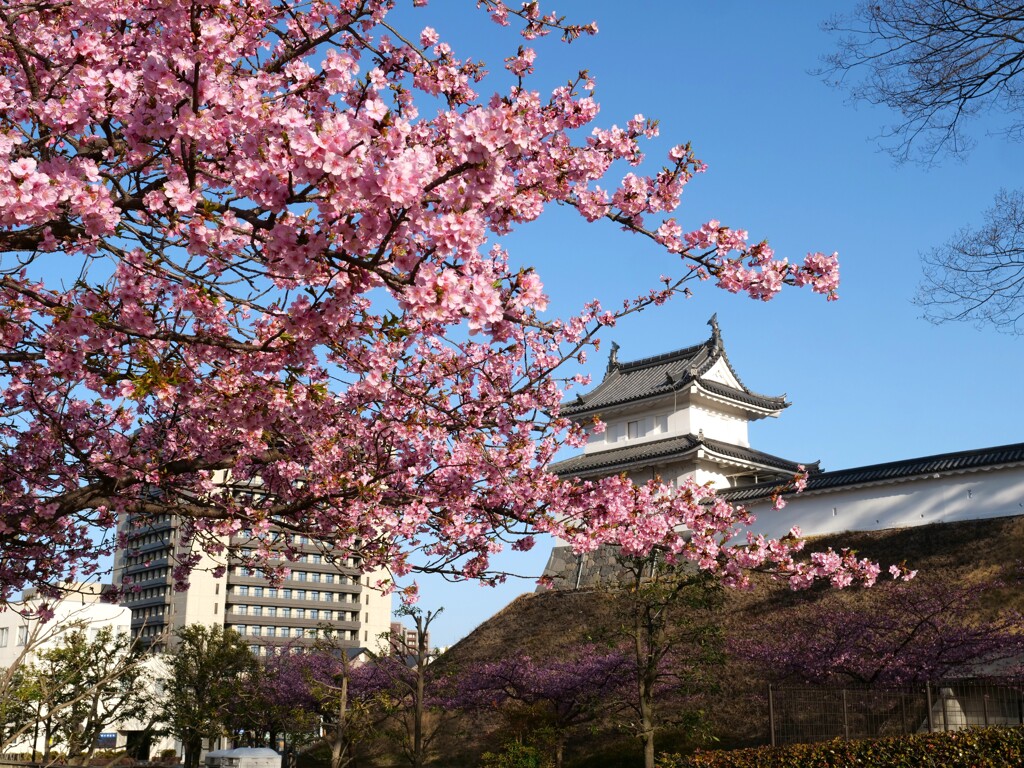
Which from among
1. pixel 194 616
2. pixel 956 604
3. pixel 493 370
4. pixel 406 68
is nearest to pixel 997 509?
pixel 956 604

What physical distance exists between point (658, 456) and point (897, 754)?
19750mm

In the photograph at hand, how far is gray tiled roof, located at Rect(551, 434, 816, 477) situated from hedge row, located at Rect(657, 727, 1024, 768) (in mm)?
18574

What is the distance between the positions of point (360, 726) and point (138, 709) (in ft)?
50.6

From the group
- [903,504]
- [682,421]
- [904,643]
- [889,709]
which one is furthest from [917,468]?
[682,421]

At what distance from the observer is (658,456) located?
31.8 meters

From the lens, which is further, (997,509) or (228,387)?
(997,509)

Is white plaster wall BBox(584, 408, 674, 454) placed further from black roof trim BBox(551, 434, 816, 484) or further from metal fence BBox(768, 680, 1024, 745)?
metal fence BBox(768, 680, 1024, 745)

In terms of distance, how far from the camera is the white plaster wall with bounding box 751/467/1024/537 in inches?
936

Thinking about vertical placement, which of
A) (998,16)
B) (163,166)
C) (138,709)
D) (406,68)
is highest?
(998,16)

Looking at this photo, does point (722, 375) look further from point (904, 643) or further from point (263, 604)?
point (263, 604)

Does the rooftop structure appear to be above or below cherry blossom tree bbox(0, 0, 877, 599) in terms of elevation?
above

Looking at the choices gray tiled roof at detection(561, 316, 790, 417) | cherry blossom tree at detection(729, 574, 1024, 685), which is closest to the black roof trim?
gray tiled roof at detection(561, 316, 790, 417)

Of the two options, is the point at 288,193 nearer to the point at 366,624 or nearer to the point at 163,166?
the point at 163,166

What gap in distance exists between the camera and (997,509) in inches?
935
